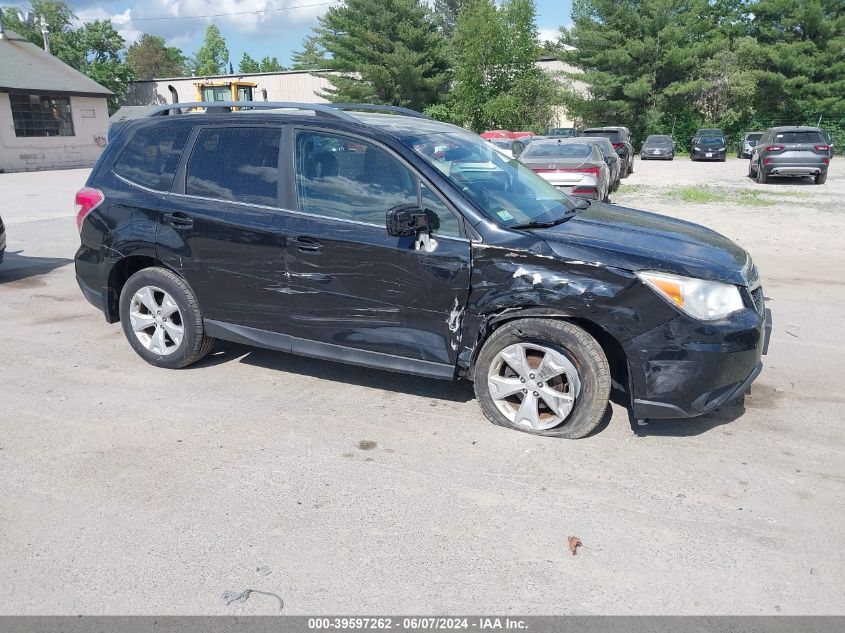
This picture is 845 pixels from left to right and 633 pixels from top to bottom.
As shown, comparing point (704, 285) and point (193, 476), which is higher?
point (704, 285)

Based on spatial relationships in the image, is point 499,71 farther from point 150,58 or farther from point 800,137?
point 150,58

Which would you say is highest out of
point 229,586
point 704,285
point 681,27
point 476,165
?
point 681,27

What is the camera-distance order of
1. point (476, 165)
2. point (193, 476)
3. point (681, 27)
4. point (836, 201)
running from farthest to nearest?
point (681, 27) → point (836, 201) → point (476, 165) → point (193, 476)

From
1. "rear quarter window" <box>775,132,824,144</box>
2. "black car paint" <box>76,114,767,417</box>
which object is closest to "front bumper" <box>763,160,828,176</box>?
"rear quarter window" <box>775,132,824,144</box>

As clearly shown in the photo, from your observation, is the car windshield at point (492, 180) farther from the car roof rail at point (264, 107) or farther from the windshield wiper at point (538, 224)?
the car roof rail at point (264, 107)

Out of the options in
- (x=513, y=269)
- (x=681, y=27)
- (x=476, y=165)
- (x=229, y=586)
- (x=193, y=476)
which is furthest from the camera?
(x=681, y=27)

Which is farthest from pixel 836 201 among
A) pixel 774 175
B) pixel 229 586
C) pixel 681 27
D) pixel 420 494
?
pixel 681 27

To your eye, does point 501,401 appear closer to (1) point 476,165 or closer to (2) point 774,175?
(1) point 476,165

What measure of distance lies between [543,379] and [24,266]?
27.4 feet

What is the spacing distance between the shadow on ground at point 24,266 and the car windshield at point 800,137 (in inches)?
825

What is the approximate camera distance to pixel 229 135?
501 cm

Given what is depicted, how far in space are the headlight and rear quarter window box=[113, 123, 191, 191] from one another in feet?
11.3

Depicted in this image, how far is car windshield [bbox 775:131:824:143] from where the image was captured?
2189 cm

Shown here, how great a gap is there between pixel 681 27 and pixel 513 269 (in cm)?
4528
